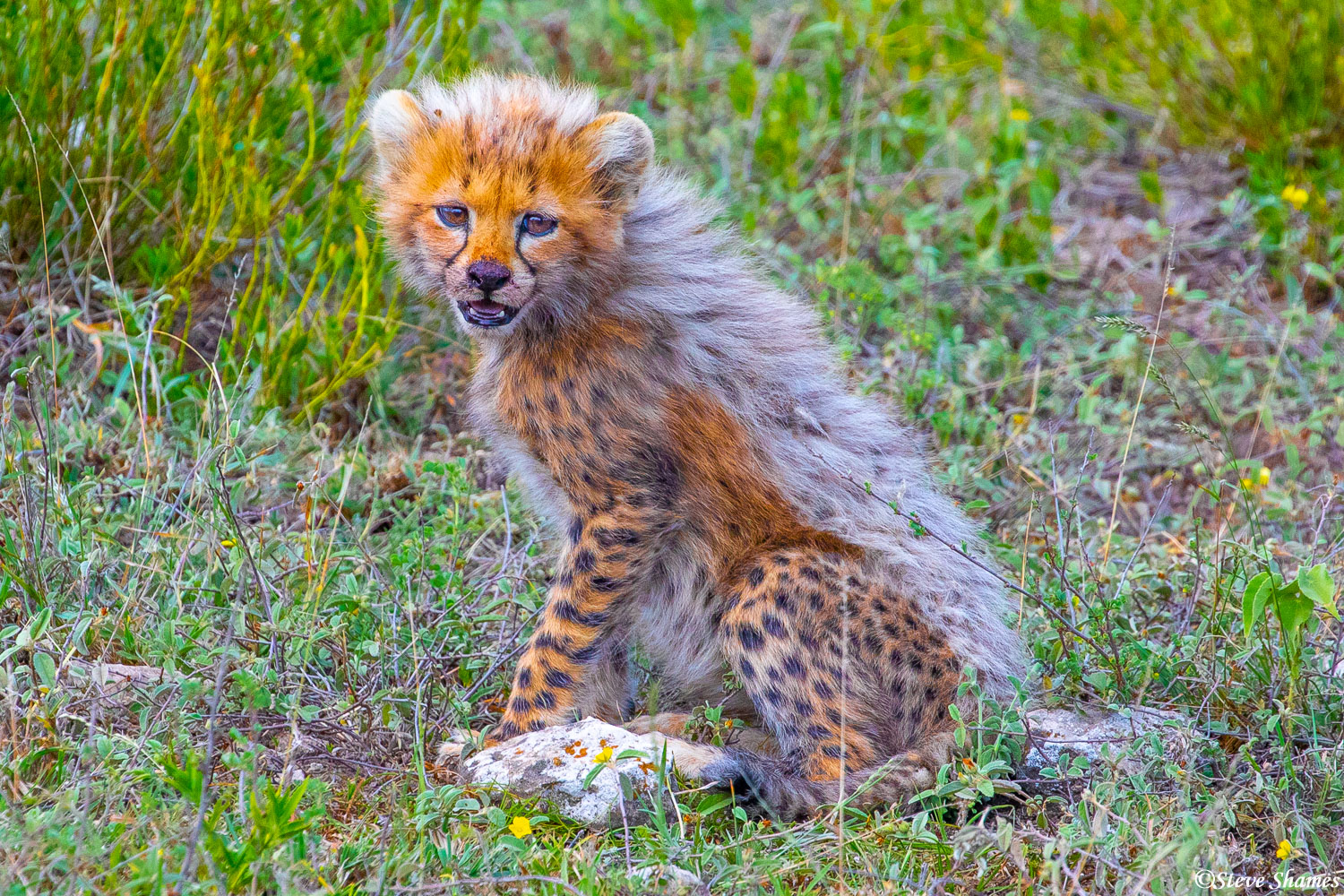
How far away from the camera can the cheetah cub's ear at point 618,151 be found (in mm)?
3791

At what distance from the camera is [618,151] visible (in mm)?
3832

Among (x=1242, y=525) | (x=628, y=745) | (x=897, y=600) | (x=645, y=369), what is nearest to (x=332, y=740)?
(x=628, y=745)

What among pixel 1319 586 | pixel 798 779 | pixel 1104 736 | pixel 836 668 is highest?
pixel 1319 586

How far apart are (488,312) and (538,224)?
28 cm

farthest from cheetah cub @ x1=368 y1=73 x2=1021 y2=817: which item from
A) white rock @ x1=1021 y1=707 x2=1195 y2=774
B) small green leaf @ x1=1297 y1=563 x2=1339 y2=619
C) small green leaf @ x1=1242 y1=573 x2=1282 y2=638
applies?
small green leaf @ x1=1297 y1=563 x2=1339 y2=619

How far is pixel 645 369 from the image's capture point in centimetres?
384

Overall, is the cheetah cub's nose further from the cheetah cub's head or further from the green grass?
the green grass

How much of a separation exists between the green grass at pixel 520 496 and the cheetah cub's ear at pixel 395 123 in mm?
832

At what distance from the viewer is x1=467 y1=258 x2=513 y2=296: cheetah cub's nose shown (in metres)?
3.59

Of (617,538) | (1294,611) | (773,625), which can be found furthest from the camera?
(617,538)

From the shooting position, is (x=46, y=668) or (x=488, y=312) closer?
(x=46, y=668)

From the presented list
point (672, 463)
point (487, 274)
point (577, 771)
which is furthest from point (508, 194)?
point (577, 771)

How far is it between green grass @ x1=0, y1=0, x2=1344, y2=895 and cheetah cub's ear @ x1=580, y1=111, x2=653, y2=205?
1260 mm

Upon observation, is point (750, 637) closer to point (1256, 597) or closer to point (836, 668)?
point (836, 668)
